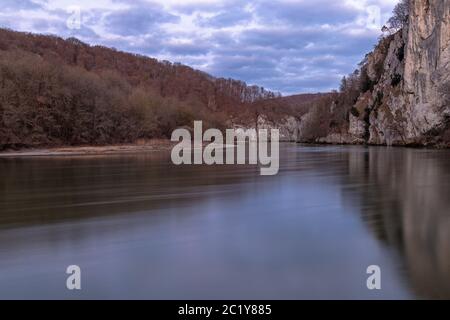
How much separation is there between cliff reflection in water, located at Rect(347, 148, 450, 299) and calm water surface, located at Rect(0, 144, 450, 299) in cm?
3

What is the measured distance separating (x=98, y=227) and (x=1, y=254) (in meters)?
2.76

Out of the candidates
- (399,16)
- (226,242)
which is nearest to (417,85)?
(399,16)

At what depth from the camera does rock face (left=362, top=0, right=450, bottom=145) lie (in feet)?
200

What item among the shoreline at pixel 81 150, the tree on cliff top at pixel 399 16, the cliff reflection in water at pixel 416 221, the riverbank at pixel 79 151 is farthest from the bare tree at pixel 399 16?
the cliff reflection in water at pixel 416 221

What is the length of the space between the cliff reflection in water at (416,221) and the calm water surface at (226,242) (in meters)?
A: 0.03

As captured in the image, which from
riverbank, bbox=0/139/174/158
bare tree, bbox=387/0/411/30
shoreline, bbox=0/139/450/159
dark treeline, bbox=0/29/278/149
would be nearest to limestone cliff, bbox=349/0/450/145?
shoreline, bbox=0/139/450/159

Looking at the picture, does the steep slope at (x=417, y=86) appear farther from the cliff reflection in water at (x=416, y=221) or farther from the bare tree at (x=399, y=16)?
the cliff reflection in water at (x=416, y=221)

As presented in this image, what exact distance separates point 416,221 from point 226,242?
5.29m

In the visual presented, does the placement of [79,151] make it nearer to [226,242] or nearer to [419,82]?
[419,82]

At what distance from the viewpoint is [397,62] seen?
8231 centimetres

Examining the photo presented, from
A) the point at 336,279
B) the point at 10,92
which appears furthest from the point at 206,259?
the point at 10,92

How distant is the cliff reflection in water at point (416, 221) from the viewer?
729cm
